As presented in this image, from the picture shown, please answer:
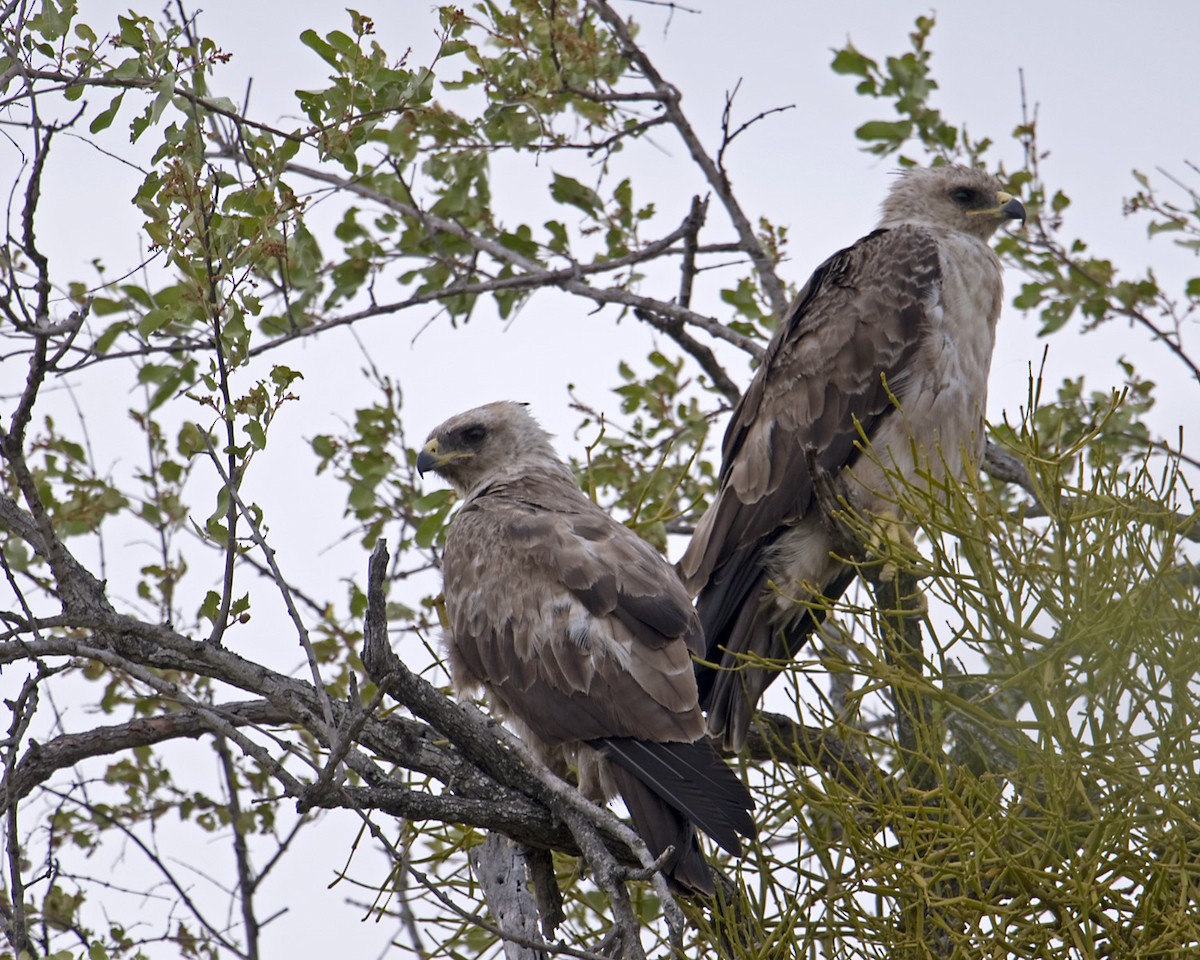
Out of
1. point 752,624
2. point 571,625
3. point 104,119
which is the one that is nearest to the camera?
point 104,119

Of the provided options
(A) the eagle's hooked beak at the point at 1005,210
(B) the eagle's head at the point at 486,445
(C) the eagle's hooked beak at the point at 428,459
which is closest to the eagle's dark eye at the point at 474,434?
(B) the eagle's head at the point at 486,445

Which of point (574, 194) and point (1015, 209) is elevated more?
point (574, 194)

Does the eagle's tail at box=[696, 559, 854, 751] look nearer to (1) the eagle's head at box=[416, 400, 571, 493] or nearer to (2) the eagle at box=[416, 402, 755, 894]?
(2) the eagle at box=[416, 402, 755, 894]

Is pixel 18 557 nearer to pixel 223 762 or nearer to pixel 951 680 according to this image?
pixel 223 762

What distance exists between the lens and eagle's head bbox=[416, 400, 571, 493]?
6.59 m

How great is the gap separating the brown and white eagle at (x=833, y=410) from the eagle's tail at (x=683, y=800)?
1382mm

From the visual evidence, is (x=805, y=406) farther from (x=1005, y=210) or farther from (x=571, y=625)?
(x=571, y=625)

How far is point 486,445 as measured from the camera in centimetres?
670

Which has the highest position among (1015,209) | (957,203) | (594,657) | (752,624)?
(957,203)

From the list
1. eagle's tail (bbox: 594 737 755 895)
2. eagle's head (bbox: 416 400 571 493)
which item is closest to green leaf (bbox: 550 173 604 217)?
eagle's head (bbox: 416 400 571 493)

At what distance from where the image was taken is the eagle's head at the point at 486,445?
6.59m

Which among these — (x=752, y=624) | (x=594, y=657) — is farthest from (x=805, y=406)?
(x=594, y=657)

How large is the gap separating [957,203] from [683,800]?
398cm

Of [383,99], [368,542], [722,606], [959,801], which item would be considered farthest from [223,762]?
[959,801]
